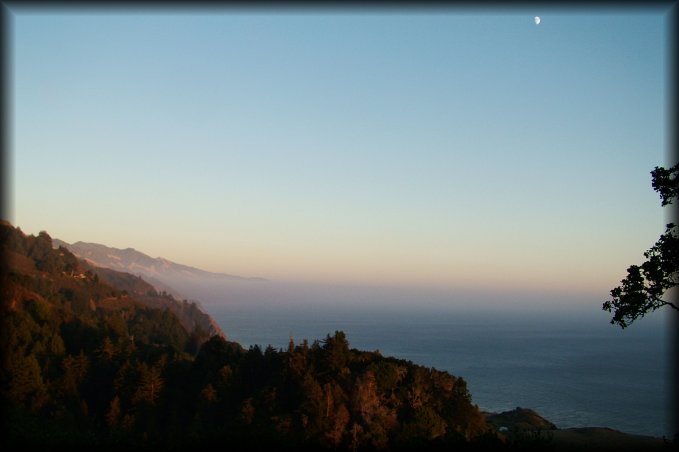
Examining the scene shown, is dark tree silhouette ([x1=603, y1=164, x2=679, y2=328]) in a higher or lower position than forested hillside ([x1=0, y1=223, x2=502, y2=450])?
higher

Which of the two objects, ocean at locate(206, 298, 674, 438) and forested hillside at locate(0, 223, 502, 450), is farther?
ocean at locate(206, 298, 674, 438)

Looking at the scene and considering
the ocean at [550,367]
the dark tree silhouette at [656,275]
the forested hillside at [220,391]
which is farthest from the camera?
the ocean at [550,367]

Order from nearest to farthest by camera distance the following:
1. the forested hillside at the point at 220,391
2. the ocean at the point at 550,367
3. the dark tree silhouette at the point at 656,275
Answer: the dark tree silhouette at the point at 656,275 → the forested hillside at the point at 220,391 → the ocean at the point at 550,367

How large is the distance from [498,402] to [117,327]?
46.0 m

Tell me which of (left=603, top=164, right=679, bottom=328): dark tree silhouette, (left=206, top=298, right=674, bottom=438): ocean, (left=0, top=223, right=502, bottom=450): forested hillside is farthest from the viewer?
(left=206, top=298, right=674, bottom=438): ocean

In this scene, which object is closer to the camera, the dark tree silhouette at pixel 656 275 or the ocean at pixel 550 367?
the dark tree silhouette at pixel 656 275

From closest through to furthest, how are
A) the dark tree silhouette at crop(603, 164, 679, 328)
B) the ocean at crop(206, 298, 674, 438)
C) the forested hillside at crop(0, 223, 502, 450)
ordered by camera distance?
the dark tree silhouette at crop(603, 164, 679, 328) → the forested hillside at crop(0, 223, 502, 450) → the ocean at crop(206, 298, 674, 438)

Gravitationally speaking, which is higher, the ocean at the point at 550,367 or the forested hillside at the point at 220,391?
the forested hillside at the point at 220,391

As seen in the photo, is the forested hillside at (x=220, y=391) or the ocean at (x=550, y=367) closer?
the forested hillside at (x=220, y=391)

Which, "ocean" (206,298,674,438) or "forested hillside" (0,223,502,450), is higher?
"forested hillside" (0,223,502,450)

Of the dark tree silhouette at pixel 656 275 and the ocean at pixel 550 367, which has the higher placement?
the dark tree silhouette at pixel 656 275

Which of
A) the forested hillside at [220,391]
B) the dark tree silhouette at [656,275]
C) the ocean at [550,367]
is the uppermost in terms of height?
the dark tree silhouette at [656,275]

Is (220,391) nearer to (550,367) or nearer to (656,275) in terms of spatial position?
(656,275)

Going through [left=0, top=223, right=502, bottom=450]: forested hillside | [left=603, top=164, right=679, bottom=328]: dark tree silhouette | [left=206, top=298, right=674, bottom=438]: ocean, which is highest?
[left=603, top=164, right=679, bottom=328]: dark tree silhouette
